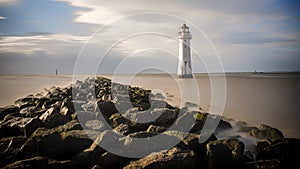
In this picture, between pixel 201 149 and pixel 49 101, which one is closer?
pixel 201 149

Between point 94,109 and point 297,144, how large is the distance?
3.94m

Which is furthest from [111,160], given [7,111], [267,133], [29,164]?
[7,111]

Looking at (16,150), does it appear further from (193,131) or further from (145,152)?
(193,131)

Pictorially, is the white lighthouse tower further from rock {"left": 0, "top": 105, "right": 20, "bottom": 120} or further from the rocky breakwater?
the rocky breakwater

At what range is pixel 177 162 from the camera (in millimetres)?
3291

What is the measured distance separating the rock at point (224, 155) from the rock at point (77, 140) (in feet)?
5.77

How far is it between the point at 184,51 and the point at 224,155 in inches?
645

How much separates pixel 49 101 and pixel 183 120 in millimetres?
4400

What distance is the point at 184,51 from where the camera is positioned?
1962cm

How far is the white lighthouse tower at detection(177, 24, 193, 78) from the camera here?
19375 mm

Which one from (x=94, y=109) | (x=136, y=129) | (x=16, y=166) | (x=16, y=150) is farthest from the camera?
(x=94, y=109)

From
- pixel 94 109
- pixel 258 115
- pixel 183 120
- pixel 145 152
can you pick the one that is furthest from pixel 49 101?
pixel 258 115

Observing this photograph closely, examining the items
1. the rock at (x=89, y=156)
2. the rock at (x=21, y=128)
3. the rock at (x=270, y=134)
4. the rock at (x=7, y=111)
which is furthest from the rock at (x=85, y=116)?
the rock at (x=270, y=134)

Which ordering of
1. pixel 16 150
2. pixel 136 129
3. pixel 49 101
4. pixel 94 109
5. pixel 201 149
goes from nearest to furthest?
1. pixel 16 150
2. pixel 201 149
3. pixel 136 129
4. pixel 94 109
5. pixel 49 101
